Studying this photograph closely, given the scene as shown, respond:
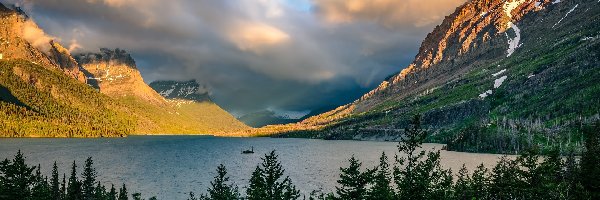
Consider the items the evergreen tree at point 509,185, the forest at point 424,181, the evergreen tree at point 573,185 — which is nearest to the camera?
the forest at point 424,181

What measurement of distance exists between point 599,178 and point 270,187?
145 feet

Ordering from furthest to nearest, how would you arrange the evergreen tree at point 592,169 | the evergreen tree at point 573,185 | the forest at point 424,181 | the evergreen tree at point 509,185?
the evergreen tree at point 592,169
the evergreen tree at point 509,185
the evergreen tree at point 573,185
the forest at point 424,181

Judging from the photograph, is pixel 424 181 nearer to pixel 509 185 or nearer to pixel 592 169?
pixel 509 185

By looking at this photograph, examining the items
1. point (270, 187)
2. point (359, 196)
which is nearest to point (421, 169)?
point (359, 196)

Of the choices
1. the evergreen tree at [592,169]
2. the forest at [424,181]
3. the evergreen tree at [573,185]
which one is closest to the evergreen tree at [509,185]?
the forest at [424,181]

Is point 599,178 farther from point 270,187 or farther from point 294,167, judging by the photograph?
point 294,167

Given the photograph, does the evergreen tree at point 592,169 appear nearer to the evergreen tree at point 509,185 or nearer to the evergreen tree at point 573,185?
the evergreen tree at point 573,185

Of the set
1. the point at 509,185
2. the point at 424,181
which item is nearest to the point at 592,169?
the point at 509,185

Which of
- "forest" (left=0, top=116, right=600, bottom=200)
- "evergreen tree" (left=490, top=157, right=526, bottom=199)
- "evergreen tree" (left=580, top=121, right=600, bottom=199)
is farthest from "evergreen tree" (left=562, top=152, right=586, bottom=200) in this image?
"evergreen tree" (left=490, top=157, right=526, bottom=199)

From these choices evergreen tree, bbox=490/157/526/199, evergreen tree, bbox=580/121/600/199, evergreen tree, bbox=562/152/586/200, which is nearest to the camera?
evergreen tree, bbox=562/152/586/200

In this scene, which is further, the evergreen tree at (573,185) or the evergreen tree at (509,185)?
the evergreen tree at (509,185)

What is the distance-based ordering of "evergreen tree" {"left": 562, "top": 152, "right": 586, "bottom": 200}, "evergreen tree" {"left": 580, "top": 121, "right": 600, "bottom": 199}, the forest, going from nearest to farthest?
1. the forest
2. "evergreen tree" {"left": 562, "top": 152, "right": 586, "bottom": 200}
3. "evergreen tree" {"left": 580, "top": 121, "right": 600, "bottom": 199}

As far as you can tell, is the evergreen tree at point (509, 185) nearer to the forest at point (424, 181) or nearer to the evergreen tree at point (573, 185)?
the forest at point (424, 181)

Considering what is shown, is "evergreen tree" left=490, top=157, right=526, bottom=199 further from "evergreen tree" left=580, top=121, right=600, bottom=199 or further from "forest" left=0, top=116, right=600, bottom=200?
"evergreen tree" left=580, top=121, right=600, bottom=199
